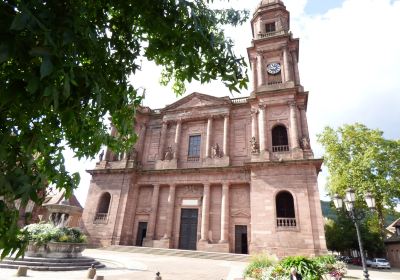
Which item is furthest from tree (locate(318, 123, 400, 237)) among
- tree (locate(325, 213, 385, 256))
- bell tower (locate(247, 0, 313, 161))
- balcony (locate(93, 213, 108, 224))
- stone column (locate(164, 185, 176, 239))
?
balcony (locate(93, 213, 108, 224))

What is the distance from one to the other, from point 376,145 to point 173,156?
22961mm

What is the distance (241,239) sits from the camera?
2122cm

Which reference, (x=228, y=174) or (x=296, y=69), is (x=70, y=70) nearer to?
(x=228, y=174)

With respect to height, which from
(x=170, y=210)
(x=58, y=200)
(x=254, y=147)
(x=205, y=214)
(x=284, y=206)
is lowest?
(x=205, y=214)

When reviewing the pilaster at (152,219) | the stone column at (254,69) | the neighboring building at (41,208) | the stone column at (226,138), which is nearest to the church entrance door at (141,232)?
the pilaster at (152,219)

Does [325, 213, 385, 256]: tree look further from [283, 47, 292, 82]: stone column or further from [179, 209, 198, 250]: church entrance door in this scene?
[179, 209, 198, 250]: church entrance door

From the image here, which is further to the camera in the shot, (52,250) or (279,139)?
(279,139)

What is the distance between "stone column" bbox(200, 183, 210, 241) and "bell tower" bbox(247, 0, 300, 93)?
34.3 ft

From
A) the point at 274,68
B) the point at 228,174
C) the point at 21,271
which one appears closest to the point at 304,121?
the point at 274,68

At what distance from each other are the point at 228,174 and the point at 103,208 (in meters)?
13.0

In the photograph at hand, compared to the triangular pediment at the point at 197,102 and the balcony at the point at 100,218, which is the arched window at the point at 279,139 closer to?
the triangular pediment at the point at 197,102

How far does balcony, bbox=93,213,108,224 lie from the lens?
24188mm

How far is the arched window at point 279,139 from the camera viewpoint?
74.9 feet

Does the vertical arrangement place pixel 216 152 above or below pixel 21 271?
above
